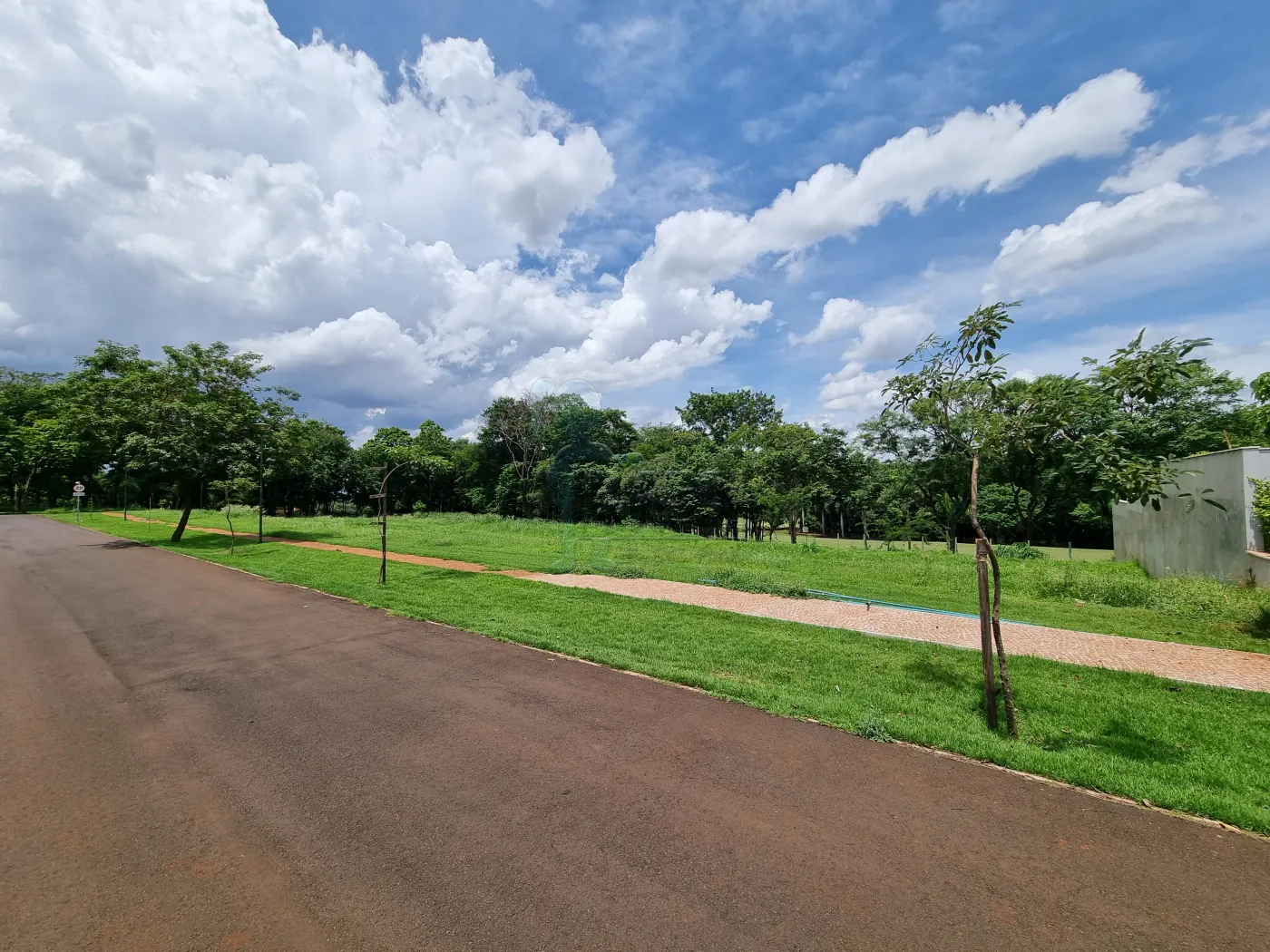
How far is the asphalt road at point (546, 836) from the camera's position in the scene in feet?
7.54

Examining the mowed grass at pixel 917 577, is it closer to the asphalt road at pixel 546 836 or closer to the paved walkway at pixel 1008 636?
the paved walkway at pixel 1008 636

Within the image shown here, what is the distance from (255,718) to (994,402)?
6.36m

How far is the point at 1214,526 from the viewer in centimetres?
1147

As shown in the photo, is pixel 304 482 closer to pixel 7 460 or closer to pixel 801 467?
pixel 7 460

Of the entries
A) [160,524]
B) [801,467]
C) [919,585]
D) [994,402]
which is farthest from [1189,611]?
[160,524]

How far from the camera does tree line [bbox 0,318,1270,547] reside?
14.1 ft

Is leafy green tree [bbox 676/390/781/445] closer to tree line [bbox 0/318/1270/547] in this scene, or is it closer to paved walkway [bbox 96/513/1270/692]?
tree line [bbox 0/318/1270/547]

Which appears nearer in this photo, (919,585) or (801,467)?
(919,585)

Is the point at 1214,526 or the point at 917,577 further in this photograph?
the point at 917,577

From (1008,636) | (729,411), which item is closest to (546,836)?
(1008,636)

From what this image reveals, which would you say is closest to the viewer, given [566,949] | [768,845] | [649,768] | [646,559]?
[566,949]

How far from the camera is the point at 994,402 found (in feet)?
14.2

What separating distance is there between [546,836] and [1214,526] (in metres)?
15.1

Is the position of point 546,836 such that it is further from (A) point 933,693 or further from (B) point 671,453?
(B) point 671,453
